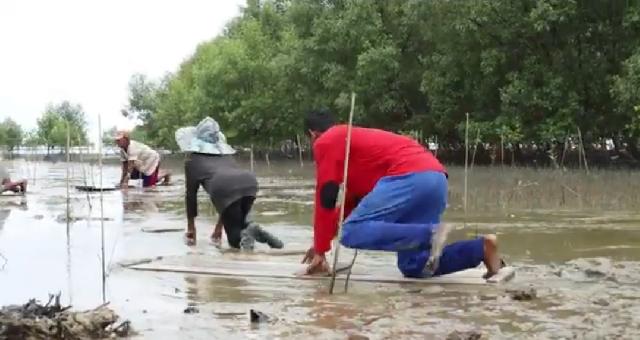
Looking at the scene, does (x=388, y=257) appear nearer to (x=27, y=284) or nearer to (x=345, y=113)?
(x=27, y=284)

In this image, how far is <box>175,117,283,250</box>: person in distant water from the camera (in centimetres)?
859

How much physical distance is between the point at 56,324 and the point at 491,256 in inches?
118

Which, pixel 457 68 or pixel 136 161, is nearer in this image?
pixel 136 161

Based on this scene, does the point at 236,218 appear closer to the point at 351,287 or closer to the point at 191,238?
the point at 191,238

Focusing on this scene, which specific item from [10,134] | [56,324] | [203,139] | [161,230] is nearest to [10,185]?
[161,230]

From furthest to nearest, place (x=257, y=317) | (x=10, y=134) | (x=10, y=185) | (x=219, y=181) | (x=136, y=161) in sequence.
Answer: (x=10, y=134) < (x=136, y=161) < (x=10, y=185) < (x=219, y=181) < (x=257, y=317)

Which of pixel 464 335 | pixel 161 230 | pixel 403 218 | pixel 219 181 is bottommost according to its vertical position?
pixel 161 230

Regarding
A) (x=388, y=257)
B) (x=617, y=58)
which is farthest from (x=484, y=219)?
(x=617, y=58)

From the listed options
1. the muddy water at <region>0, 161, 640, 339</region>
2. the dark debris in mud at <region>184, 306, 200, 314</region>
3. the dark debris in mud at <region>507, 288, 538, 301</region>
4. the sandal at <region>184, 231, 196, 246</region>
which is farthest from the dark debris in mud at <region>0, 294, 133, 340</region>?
the sandal at <region>184, 231, 196, 246</region>

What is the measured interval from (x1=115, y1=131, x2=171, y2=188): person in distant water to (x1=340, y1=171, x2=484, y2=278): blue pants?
1237 cm

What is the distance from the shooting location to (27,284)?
6750 mm

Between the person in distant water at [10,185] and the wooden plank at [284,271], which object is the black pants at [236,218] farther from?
the person in distant water at [10,185]

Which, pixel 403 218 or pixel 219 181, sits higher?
pixel 219 181

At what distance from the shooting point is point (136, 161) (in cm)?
1862
